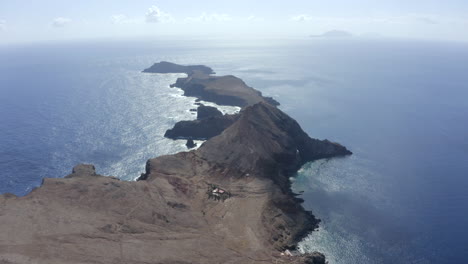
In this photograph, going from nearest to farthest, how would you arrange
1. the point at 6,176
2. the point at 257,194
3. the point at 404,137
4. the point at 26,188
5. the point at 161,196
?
the point at 161,196 → the point at 257,194 → the point at 26,188 → the point at 6,176 → the point at 404,137

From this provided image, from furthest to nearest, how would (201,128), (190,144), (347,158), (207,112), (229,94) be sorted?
(229,94), (207,112), (201,128), (190,144), (347,158)

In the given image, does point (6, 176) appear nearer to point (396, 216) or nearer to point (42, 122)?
point (42, 122)

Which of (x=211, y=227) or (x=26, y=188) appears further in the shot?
(x=26, y=188)

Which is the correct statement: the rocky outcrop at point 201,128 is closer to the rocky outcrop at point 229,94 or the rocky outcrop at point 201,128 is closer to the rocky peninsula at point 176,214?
the rocky peninsula at point 176,214

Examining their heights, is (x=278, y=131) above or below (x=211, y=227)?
above

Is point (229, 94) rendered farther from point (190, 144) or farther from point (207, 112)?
point (190, 144)

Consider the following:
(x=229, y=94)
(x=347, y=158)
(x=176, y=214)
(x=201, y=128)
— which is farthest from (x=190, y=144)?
(x=229, y=94)

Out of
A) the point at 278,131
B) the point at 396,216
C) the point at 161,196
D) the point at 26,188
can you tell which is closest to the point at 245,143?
the point at 278,131
